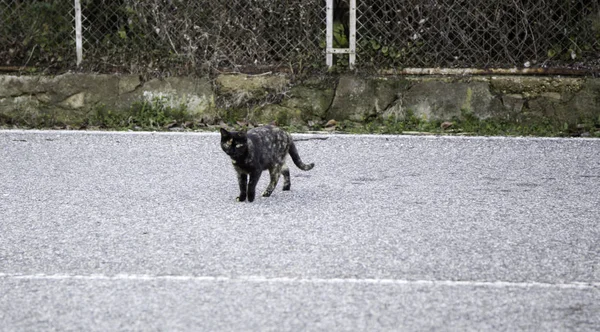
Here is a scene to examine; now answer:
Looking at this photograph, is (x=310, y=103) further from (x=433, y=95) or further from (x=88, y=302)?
(x=88, y=302)

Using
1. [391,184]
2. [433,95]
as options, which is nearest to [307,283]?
[391,184]

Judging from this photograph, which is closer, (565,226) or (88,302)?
(88,302)

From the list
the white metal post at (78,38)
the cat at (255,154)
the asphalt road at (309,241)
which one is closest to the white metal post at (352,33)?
the asphalt road at (309,241)

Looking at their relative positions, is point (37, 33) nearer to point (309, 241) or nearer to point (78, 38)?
point (78, 38)

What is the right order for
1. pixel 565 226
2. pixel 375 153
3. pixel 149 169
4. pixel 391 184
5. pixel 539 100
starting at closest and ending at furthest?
1. pixel 565 226
2. pixel 391 184
3. pixel 149 169
4. pixel 375 153
5. pixel 539 100

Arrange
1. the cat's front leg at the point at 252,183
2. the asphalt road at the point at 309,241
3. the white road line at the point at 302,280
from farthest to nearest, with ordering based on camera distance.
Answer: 1. the cat's front leg at the point at 252,183
2. the white road line at the point at 302,280
3. the asphalt road at the point at 309,241

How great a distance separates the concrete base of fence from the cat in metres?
3.14

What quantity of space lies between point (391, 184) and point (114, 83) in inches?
169

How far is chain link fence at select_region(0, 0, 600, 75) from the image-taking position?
9.80 meters

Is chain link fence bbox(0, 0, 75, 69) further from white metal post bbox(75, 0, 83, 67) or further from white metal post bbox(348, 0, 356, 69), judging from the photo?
white metal post bbox(348, 0, 356, 69)

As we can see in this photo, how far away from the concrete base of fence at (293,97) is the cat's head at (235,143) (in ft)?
12.1

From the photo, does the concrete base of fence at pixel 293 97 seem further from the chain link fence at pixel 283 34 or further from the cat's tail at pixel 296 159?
the cat's tail at pixel 296 159

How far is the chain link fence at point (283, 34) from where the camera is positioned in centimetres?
980

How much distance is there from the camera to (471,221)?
560 cm
